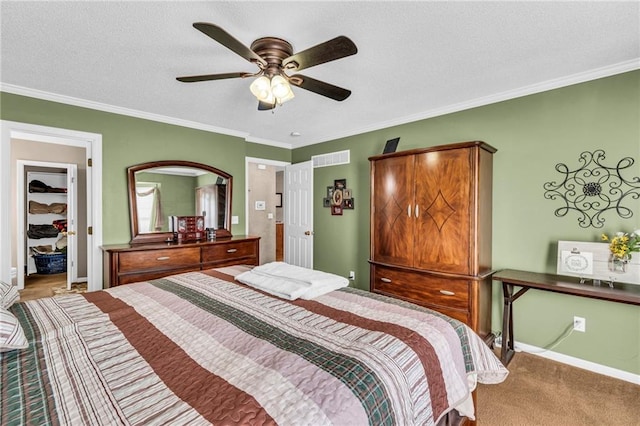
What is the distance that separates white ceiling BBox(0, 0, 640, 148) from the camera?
1.72m

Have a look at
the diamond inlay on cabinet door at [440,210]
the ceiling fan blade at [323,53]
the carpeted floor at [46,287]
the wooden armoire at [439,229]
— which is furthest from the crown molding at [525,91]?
the carpeted floor at [46,287]

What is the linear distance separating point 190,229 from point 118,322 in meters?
2.57

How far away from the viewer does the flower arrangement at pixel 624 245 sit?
2.14 meters

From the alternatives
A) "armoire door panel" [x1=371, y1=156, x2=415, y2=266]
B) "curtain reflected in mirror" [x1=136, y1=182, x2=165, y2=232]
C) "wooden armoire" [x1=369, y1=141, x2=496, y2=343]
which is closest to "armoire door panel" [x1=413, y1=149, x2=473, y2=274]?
"wooden armoire" [x1=369, y1=141, x2=496, y2=343]

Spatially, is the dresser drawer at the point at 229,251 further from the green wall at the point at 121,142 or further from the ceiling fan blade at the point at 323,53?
the ceiling fan blade at the point at 323,53

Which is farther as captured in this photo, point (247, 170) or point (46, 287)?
point (247, 170)

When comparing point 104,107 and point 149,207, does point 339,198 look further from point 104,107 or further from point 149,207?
point 104,107

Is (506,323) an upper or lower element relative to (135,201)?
lower

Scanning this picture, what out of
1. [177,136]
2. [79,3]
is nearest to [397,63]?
[79,3]

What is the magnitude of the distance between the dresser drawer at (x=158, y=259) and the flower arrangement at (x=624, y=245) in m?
3.94

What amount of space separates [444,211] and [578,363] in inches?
67.5

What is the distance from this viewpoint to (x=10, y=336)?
1.10 meters

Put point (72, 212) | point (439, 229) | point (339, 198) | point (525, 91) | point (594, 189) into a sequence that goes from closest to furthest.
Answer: point (594, 189), point (525, 91), point (439, 229), point (339, 198), point (72, 212)

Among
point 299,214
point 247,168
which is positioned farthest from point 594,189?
A: point 247,168
